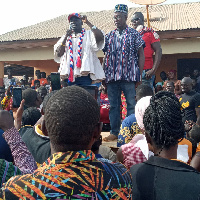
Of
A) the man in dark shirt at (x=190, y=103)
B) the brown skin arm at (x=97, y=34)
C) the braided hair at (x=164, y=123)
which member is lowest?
the man in dark shirt at (x=190, y=103)

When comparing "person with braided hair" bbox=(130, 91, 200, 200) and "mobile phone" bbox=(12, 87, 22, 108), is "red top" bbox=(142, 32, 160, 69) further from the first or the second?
"person with braided hair" bbox=(130, 91, 200, 200)

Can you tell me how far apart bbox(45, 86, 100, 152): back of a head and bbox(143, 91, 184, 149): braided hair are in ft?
1.81

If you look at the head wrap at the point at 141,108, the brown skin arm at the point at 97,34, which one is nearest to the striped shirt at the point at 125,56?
the brown skin arm at the point at 97,34

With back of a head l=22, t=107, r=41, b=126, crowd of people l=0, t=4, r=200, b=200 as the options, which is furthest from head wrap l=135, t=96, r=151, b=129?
back of a head l=22, t=107, r=41, b=126

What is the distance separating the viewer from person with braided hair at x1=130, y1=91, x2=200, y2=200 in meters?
1.46

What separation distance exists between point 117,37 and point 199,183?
341cm

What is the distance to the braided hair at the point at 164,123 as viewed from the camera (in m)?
1.70

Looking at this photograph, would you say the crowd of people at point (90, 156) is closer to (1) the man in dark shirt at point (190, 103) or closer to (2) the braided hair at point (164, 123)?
(2) the braided hair at point (164, 123)

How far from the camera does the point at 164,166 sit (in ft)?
5.01

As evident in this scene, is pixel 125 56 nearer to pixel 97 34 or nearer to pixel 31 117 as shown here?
pixel 97 34

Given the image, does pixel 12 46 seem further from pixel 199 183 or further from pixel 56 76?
pixel 199 183

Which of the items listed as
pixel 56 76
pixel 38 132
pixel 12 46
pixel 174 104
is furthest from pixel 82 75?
pixel 12 46

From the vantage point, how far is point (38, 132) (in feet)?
8.11

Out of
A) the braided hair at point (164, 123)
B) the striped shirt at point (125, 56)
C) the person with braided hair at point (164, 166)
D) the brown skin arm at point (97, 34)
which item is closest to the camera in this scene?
the person with braided hair at point (164, 166)
